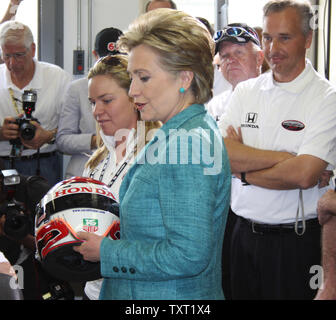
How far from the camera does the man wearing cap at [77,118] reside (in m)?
3.29

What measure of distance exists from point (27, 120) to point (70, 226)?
1.94m

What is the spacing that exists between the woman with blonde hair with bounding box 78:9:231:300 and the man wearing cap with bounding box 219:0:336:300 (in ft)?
2.90

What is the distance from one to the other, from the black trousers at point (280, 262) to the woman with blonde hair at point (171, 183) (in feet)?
3.04

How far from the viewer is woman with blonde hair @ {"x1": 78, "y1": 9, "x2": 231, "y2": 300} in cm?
119

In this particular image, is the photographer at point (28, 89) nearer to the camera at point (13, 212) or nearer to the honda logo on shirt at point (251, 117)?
the camera at point (13, 212)

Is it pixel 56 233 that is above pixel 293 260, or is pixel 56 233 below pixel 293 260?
above

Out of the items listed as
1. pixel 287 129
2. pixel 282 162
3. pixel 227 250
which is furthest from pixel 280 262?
pixel 227 250

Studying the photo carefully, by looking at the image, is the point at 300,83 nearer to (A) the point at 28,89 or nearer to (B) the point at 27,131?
(B) the point at 27,131

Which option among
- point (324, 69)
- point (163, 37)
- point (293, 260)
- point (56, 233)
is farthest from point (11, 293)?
point (324, 69)

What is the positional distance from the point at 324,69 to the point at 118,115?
5.65ft

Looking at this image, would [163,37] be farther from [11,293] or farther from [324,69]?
[324,69]

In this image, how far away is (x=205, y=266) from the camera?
4.02 feet

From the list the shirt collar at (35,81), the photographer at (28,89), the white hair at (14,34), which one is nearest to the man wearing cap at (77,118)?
the photographer at (28,89)

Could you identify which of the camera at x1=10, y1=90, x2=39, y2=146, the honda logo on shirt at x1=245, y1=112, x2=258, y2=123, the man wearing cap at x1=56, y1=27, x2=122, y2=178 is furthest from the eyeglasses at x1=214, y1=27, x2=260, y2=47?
the camera at x1=10, y1=90, x2=39, y2=146
